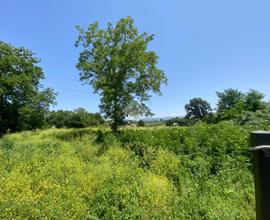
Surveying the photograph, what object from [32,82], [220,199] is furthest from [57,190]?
[32,82]

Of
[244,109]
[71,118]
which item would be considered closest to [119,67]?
[244,109]

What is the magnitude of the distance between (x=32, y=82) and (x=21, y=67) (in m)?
2.02

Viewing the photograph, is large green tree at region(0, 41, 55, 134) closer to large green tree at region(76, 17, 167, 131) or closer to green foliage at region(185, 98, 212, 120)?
large green tree at region(76, 17, 167, 131)

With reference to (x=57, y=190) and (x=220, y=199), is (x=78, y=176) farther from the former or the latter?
(x=220, y=199)

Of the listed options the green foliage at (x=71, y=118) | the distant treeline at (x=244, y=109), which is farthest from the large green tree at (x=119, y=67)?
the green foliage at (x=71, y=118)

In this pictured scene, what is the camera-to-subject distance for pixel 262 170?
4.01ft

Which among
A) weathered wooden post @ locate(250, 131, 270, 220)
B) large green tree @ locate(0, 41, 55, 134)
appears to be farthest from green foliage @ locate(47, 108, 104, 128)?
weathered wooden post @ locate(250, 131, 270, 220)

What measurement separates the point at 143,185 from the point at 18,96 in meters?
28.9

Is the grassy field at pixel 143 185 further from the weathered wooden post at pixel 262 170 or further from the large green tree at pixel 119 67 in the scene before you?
the large green tree at pixel 119 67

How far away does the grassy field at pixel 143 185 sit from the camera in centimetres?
379

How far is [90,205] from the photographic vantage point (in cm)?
415

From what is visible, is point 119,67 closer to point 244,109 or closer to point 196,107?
point 244,109

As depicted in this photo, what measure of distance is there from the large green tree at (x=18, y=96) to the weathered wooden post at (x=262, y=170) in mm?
30196

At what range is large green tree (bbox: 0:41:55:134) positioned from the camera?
29531 millimetres
